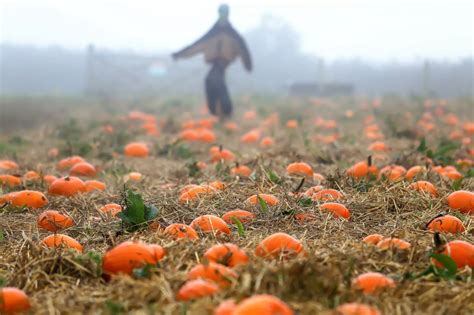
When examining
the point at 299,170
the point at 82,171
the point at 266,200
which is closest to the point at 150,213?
the point at 266,200

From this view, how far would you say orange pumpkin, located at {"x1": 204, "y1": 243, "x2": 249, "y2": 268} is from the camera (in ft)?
9.68

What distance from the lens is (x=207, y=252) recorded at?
3057mm

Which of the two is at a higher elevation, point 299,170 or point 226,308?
point 226,308

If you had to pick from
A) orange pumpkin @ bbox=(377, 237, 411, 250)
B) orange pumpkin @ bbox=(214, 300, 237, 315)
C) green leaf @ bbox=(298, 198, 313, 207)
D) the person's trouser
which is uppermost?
the person's trouser

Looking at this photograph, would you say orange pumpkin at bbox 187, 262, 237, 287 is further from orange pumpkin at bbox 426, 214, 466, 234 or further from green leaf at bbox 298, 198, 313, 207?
green leaf at bbox 298, 198, 313, 207

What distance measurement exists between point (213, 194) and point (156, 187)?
3.92 feet

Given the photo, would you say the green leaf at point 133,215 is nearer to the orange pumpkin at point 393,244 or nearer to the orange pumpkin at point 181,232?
the orange pumpkin at point 181,232

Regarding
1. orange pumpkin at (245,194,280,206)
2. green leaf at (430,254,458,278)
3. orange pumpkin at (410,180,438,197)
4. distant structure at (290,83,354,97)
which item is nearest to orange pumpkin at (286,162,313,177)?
orange pumpkin at (410,180,438,197)

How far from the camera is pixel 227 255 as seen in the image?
2.96 m

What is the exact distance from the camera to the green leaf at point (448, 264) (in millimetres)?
2979

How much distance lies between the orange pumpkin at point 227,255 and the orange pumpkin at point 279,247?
14 cm

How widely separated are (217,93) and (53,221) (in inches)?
375

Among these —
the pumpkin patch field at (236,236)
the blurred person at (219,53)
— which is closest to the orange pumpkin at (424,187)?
the pumpkin patch field at (236,236)

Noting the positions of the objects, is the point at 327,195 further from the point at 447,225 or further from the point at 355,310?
the point at 355,310
